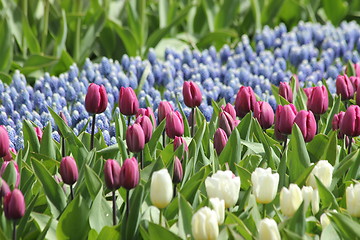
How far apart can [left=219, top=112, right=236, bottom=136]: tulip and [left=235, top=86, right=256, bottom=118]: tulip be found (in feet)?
0.43

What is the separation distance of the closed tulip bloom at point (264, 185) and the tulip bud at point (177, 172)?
0.27m

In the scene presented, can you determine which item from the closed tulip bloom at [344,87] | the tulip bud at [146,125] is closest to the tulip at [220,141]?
the tulip bud at [146,125]

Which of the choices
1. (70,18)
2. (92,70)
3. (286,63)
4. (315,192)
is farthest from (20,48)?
(315,192)

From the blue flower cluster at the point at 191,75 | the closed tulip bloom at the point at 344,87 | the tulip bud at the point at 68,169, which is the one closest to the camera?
the tulip bud at the point at 68,169

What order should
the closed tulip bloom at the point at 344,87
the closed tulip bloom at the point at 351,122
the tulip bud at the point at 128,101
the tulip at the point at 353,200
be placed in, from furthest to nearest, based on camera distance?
the closed tulip bloom at the point at 344,87 → the tulip bud at the point at 128,101 → the closed tulip bloom at the point at 351,122 → the tulip at the point at 353,200

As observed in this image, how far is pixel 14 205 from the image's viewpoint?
2033 millimetres

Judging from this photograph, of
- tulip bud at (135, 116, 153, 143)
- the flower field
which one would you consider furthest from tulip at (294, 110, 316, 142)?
tulip bud at (135, 116, 153, 143)

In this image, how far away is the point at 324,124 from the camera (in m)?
3.21

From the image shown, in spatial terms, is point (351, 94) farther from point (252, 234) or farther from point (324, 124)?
point (252, 234)

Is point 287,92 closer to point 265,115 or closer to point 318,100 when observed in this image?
point 318,100

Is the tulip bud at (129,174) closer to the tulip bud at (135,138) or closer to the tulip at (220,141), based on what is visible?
the tulip bud at (135,138)

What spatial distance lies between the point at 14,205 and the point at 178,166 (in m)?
0.55

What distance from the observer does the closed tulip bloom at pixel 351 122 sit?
266cm

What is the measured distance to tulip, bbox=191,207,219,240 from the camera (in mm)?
1930
